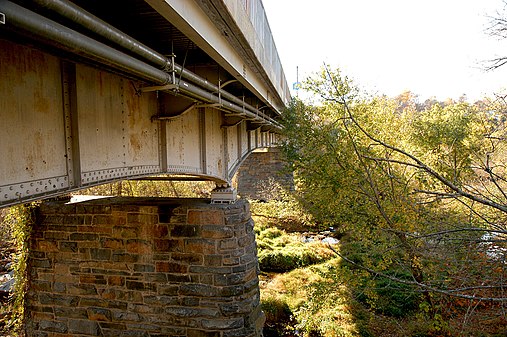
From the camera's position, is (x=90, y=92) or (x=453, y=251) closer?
(x=90, y=92)

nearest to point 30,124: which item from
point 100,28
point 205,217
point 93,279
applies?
point 100,28

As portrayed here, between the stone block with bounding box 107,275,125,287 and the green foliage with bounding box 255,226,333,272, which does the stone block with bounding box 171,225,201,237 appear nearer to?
the stone block with bounding box 107,275,125,287

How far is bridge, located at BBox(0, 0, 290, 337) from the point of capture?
2.65 meters

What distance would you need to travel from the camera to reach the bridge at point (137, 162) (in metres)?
2.65

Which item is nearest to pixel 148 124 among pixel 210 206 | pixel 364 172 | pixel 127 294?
pixel 210 206

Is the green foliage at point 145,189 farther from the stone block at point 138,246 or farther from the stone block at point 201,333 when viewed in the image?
the stone block at point 201,333

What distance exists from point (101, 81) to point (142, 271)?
142 inches

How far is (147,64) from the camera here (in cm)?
295

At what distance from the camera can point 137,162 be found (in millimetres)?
4172

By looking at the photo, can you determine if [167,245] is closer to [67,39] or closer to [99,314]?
[99,314]

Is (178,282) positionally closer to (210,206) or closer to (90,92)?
(210,206)

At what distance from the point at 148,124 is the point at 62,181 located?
5.55ft

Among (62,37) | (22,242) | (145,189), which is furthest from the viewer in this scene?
(145,189)

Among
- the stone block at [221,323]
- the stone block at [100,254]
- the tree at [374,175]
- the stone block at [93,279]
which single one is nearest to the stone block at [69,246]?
the stone block at [100,254]
